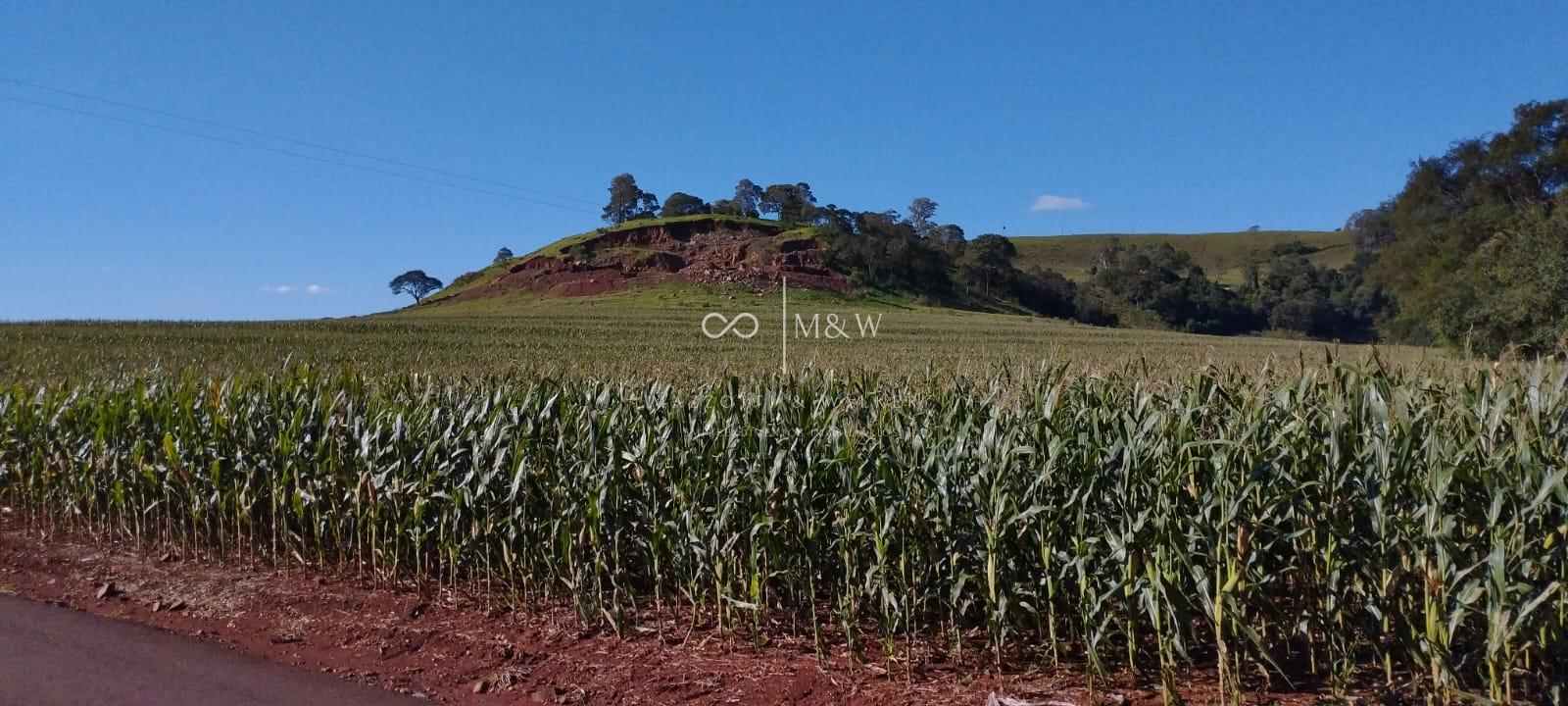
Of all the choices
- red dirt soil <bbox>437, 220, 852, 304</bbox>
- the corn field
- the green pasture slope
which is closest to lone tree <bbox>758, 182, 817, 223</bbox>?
red dirt soil <bbox>437, 220, 852, 304</bbox>

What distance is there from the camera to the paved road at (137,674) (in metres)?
4.64

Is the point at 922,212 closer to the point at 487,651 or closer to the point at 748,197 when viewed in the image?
the point at 748,197

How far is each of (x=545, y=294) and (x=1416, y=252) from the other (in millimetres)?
56459

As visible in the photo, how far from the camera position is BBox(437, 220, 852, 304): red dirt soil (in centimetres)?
7400

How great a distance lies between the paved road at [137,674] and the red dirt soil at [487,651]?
0.53 feet

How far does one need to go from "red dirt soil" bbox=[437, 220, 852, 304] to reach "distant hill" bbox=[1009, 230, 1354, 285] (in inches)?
1957

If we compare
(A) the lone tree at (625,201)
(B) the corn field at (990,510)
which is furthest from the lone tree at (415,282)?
(B) the corn field at (990,510)

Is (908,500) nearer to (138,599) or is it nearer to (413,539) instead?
(413,539)

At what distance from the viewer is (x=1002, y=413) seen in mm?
5102

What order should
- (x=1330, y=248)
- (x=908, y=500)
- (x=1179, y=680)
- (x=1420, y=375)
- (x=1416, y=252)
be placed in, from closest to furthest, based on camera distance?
(x=1179, y=680)
(x=908, y=500)
(x=1420, y=375)
(x=1416, y=252)
(x=1330, y=248)

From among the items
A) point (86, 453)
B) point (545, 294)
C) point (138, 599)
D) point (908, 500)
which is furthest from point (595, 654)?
point (545, 294)

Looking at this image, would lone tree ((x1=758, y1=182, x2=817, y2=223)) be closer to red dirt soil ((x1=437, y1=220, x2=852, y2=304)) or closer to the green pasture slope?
red dirt soil ((x1=437, y1=220, x2=852, y2=304))

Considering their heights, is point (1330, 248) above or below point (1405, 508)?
above

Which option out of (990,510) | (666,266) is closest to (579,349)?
(990,510)
